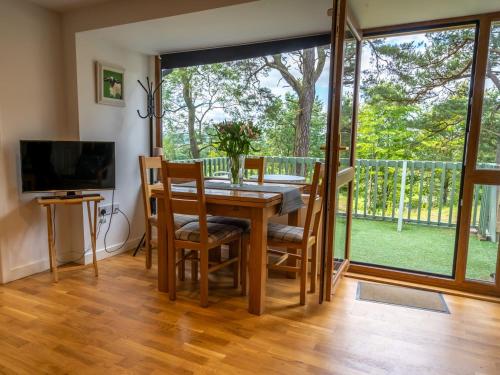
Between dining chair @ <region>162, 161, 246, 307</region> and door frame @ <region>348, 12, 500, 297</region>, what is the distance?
160 cm

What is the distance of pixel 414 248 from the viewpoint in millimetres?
3961

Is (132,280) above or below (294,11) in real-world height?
A: below

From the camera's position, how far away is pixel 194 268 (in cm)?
300

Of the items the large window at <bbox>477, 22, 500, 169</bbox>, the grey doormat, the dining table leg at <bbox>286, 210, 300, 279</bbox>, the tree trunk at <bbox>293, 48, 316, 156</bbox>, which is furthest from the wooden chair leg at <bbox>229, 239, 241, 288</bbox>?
the large window at <bbox>477, 22, 500, 169</bbox>

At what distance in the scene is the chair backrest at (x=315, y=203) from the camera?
2365mm

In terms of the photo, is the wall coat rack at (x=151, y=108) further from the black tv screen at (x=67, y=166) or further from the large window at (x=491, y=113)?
the large window at (x=491, y=113)

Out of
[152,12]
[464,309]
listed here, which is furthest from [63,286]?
[464,309]

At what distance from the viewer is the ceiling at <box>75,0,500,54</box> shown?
99.3 inches

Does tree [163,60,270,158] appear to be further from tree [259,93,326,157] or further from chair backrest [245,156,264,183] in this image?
chair backrest [245,156,264,183]

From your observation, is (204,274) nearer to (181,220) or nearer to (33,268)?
(181,220)

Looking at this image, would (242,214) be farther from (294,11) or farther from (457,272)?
(457,272)

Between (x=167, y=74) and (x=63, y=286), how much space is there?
2479 mm

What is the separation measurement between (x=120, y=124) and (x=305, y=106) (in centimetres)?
211

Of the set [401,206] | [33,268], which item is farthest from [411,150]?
[33,268]
